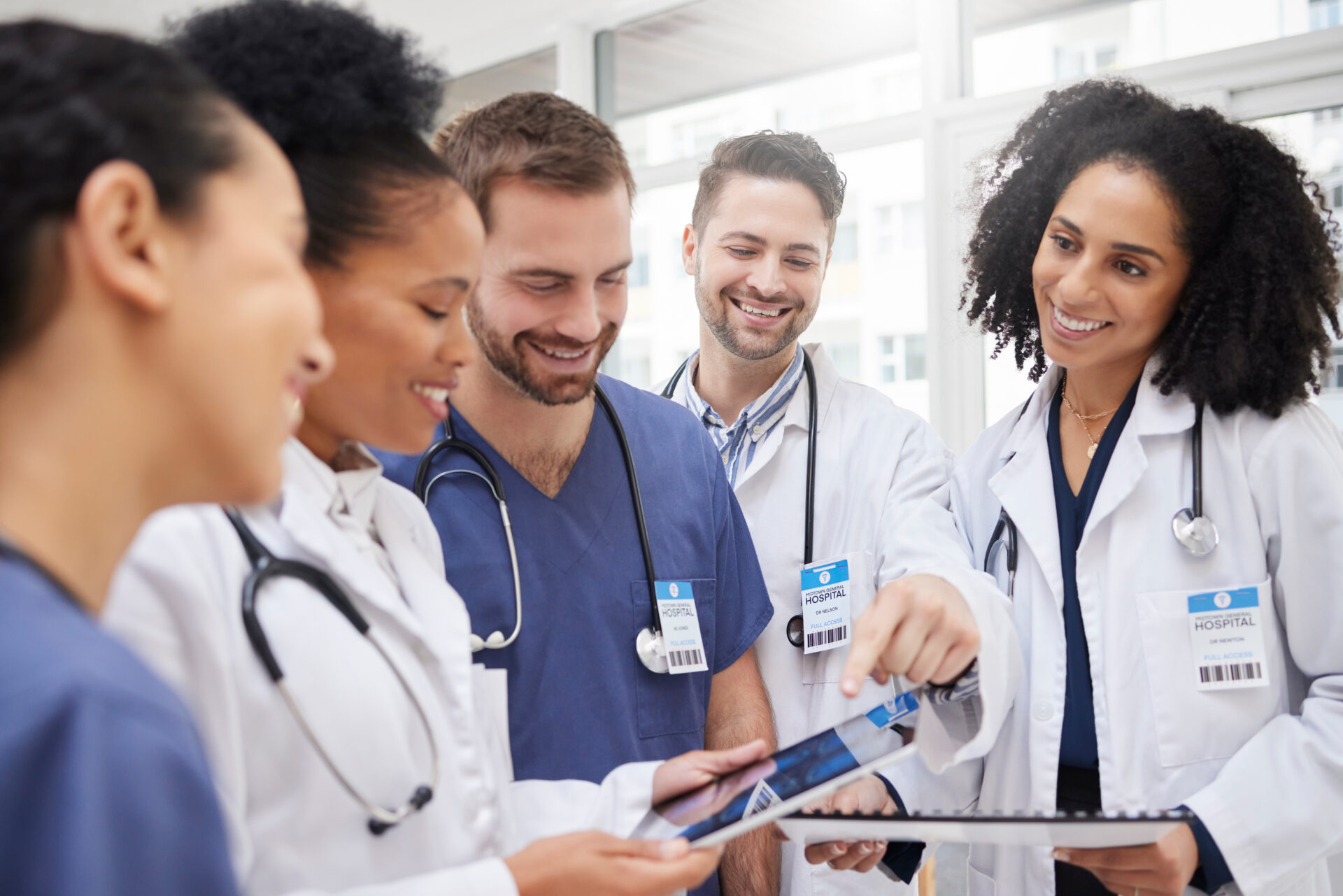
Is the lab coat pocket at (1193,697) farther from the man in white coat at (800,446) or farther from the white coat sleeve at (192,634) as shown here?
the white coat sleeve at (192,634)

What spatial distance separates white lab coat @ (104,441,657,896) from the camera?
0.81m

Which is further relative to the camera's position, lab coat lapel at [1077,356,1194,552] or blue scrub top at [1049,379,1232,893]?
lab coat lapel at [1077,356,1194,552]

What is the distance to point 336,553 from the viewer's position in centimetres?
96

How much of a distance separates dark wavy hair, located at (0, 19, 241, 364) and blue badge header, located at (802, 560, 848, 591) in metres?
1.53

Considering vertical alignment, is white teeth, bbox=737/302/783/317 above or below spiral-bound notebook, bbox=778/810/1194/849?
above

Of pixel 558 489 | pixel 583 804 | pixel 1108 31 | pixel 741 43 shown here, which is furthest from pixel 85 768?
pixel 741 43

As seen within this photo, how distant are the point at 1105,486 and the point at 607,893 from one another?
1088 millimetres

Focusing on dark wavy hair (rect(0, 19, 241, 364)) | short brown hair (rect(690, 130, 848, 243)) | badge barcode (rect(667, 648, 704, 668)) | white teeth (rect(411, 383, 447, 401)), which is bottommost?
badge barcode (rect(667, 648, 704, 668))

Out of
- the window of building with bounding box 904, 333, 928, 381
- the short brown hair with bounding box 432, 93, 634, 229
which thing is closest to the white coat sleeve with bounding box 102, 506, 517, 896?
the short brown hair with bounding box 432, 93, 634, 229

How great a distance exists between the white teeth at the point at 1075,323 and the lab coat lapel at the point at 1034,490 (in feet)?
0.70

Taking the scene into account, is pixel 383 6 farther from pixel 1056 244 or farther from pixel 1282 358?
pixel 1282 358

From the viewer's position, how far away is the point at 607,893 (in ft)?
3.16

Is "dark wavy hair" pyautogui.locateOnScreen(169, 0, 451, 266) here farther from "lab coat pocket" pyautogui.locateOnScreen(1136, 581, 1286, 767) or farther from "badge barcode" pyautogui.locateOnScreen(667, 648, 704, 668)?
"lab coat pocket" pyautogui.locateOnScreen(1136, 581, 1286, 767)

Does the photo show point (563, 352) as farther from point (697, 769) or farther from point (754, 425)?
point (754, 425)
